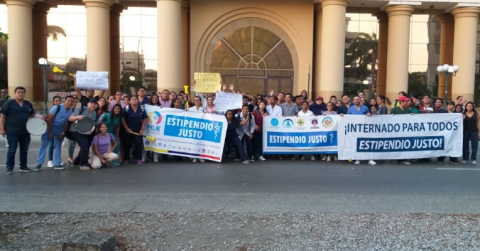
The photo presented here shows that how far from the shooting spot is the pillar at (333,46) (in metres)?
21.1

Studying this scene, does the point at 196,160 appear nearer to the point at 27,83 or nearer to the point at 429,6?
the point at 27,83

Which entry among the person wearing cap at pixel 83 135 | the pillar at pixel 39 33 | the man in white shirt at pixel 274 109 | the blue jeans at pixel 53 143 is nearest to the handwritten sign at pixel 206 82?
the man in white shirt at pixel 274 109

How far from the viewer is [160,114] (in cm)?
1050

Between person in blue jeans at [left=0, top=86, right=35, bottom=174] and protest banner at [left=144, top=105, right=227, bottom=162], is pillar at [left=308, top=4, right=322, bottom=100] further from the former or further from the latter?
person in blue jeans at [left=0, top=86, right=35, bottom=174]

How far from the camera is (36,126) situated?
28.1ft

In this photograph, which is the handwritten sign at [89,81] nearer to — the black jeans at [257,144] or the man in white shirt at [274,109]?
the black jeans at [257,144]

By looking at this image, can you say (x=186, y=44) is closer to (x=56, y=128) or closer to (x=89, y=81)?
(x=89, y=81)

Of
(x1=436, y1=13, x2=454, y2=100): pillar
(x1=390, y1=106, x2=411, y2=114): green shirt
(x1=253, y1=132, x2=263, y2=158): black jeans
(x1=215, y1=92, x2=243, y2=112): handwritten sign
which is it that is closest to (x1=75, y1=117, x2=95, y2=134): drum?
(x1=215, y1=92, x2=243, y2=112): handwritten sign

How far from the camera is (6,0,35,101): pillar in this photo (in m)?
21.8

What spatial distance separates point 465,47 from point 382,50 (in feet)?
15.6

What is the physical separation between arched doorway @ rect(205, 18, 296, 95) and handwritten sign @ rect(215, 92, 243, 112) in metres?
13.3

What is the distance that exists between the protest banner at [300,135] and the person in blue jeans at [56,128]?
513cm

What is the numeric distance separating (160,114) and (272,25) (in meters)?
15.4

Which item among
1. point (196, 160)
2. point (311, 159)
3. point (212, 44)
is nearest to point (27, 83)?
point (212, 44)
